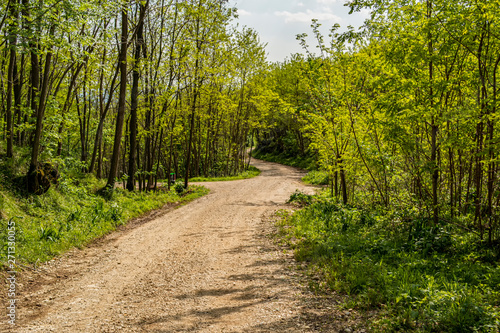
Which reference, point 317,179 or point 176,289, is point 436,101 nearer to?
point 176,289

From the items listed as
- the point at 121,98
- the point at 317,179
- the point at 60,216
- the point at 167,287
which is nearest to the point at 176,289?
the point at 167,287

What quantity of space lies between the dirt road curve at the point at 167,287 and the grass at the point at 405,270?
2.97 feet

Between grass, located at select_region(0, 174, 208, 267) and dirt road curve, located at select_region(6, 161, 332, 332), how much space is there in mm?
445

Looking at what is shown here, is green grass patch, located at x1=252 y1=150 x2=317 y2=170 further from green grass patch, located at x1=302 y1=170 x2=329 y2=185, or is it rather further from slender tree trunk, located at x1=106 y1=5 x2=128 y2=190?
slender tree trunk, located at x1=106 y1=5 x2=128 y2=190

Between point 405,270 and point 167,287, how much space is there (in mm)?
4045

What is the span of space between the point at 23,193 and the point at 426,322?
9.68 meters

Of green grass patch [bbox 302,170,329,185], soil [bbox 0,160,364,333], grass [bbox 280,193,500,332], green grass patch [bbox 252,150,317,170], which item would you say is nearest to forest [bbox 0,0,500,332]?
grass [bbox 280,193,500,332]

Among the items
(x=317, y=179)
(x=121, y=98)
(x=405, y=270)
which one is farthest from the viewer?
(x=317, y=179)

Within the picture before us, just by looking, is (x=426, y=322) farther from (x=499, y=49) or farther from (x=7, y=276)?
(x=7, y=276)

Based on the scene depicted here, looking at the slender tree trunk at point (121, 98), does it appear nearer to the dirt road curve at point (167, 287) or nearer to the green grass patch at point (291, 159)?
the dirt road curve at point (167, 287)

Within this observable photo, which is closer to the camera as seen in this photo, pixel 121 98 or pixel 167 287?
pixel 167 287

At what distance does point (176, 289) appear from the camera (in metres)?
5.36

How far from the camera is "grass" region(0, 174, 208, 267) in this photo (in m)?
6.60

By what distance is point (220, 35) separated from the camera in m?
16.5
